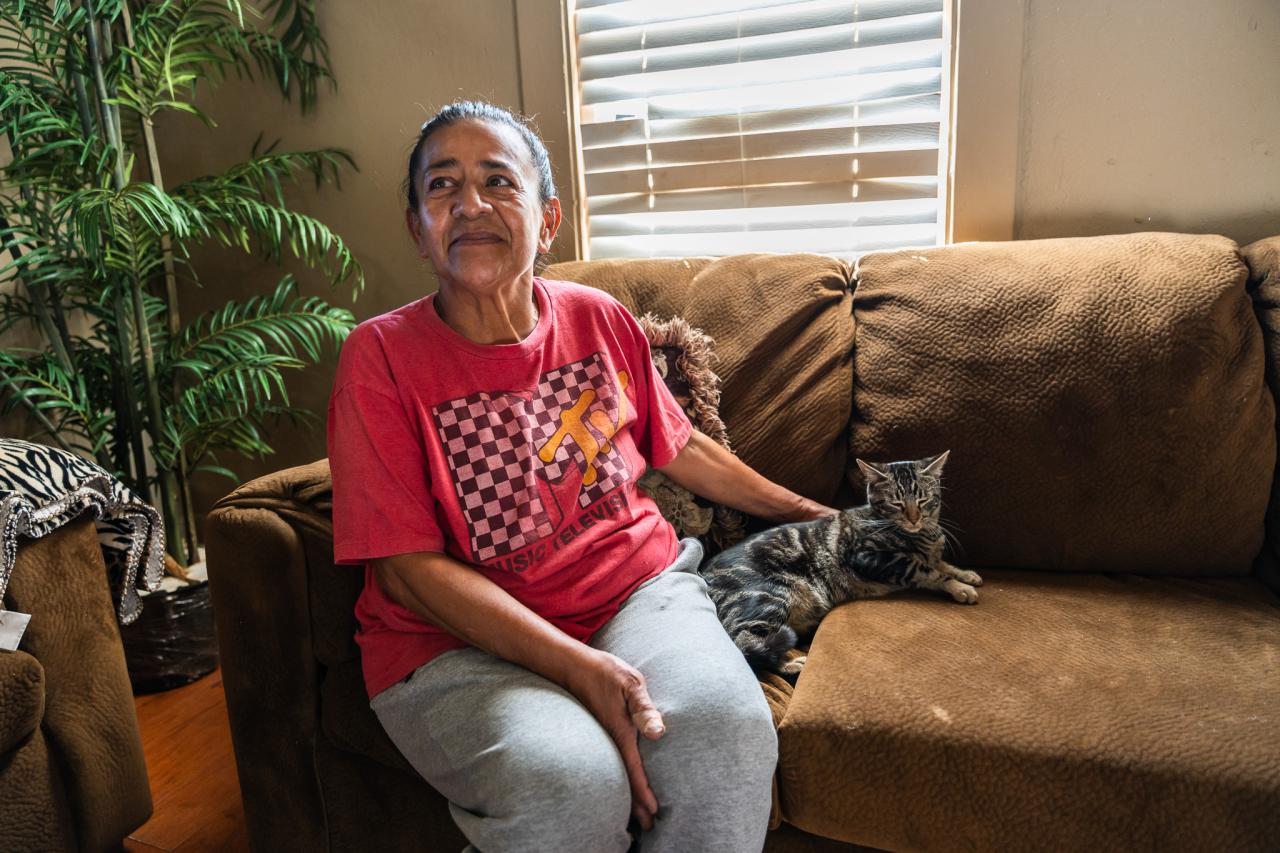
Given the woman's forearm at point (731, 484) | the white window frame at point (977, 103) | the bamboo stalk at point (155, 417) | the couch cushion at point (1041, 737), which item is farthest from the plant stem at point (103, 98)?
the couch cushion at point (1041, 737)

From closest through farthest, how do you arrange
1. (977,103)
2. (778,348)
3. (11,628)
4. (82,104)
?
(11,628)
(778,348)
(977,103)
(82,104)

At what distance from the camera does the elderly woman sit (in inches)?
38.6

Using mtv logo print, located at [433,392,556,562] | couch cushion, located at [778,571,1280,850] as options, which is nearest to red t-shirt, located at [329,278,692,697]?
mtv logo print, located at [433,392,556,562]

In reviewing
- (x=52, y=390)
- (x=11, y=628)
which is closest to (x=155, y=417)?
(x=52, y=390)

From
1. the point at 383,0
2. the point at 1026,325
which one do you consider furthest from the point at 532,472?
the point at 383,0

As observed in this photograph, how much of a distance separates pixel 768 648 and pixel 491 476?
49 cm

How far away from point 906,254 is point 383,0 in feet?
5.08

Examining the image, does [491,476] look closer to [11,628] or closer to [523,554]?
[523,554]

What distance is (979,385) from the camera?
59.4 inches

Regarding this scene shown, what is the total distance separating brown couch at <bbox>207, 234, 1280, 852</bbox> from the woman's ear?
34 centimetres

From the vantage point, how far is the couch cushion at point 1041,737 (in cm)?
97

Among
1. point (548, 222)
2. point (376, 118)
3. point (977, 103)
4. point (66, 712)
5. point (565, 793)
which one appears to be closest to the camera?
point (565, 793)

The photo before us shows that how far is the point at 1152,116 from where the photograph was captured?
5.68 ft

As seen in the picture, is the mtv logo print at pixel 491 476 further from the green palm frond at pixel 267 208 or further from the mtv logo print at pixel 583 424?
the green palm frond at pixel 267 208
